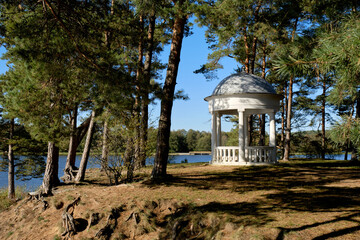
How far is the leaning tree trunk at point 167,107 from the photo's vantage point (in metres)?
9.97

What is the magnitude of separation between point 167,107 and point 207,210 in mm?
4443

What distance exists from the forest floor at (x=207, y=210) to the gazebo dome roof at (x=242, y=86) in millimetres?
5163

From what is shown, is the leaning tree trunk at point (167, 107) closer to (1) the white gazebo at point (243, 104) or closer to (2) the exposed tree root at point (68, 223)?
(2) the exposed tree root at point (68, 223)

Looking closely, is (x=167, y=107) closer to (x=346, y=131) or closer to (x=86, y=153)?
(x=86, y=153)

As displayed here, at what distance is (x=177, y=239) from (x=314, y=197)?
4.08 meters

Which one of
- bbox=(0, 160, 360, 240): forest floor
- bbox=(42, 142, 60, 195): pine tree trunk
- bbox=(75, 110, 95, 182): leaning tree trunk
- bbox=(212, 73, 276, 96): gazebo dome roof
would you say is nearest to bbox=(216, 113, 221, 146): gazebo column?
bbox=(212, 73, 276, 96): gazebo dome roof

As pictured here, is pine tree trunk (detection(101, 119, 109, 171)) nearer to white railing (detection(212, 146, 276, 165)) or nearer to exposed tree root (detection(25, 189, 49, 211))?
exposed tree root (detection(25, 189, 49, 211))

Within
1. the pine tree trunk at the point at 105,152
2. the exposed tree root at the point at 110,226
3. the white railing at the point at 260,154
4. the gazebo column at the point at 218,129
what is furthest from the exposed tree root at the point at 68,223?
the gazebo column at the point at 218,129

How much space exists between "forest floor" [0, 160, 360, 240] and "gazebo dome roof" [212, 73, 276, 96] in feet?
16.9

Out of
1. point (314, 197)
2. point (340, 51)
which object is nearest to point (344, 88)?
point (340, 51)

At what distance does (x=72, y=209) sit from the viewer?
8.20 metres

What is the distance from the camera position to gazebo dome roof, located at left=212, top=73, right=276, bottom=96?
1448cm

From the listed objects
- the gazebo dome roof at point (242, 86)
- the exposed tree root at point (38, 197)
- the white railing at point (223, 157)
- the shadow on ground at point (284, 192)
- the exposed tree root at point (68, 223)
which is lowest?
the exposed tree root at point (68, 223)

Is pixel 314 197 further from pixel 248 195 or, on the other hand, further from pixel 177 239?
pixel 177 239
